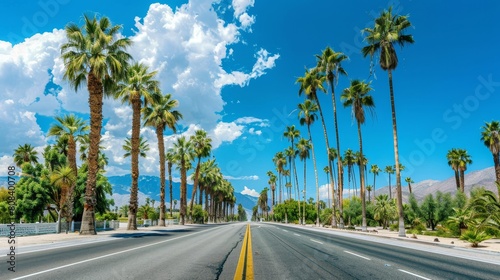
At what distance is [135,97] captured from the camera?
3362 centimetres

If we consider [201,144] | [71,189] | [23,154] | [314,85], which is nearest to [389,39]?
[314,85]

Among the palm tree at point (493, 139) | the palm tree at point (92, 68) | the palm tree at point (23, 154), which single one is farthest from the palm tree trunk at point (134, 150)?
the palm tree at point (493, 139)

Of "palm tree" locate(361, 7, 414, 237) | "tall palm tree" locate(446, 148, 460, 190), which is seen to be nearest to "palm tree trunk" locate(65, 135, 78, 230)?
"palm tree" locate(361, 7, 414, 237)

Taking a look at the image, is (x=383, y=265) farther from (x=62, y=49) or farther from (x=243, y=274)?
(x=62, y=49)

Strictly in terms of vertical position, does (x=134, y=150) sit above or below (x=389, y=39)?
below

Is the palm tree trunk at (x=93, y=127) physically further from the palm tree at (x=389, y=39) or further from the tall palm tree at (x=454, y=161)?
the tall palm tree at (x=454, y=161)

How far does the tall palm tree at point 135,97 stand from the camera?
33.3 meters

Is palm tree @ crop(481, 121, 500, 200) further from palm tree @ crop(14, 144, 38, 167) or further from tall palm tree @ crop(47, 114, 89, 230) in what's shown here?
palm tree @ crop(14, 144, 38, 167)

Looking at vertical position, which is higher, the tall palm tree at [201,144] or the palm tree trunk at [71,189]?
the tall palm tree at [201,144]

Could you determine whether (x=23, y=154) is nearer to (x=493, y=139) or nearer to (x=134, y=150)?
(x=134, y=150)

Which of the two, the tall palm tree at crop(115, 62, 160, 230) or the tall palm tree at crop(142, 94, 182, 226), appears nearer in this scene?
the tall palm tree at crop(115, 62, 160, 230)

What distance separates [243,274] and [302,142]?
67.3 metres

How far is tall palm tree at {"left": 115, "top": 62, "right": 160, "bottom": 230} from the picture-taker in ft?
109

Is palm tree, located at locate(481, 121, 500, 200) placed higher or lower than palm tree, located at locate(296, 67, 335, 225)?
lower
